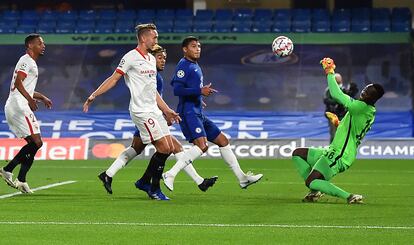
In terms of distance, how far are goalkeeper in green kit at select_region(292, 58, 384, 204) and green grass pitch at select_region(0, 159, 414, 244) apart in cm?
20

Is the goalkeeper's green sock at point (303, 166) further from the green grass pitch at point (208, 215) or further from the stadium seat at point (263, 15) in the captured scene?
the stadium seat at point (263, 15)

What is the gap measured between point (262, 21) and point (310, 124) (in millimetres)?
6067

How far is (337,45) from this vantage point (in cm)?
3136

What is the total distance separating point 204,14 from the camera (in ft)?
109

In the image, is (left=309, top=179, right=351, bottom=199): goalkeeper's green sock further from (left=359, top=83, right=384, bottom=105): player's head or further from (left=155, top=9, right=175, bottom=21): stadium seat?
(left=155, top=9, right=175, bottom=21): stadium seat

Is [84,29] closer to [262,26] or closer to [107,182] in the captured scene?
[262,26]

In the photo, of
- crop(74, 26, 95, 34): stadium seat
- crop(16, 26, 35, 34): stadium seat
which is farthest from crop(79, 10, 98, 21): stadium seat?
crop(16, 26, 35, 34): stadium seat

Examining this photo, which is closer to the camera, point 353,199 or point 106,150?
point 353,199

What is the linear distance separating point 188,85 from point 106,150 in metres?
11.6

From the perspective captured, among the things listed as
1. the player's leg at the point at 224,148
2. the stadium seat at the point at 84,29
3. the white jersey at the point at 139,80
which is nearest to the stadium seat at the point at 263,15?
the stadium seat at the point at 84,29

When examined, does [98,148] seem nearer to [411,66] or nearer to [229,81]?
[229,81]

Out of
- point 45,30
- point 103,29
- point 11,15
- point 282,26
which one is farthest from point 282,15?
point 11,15

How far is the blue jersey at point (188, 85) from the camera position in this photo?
13.4 metres

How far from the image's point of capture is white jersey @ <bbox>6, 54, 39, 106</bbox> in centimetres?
1382
